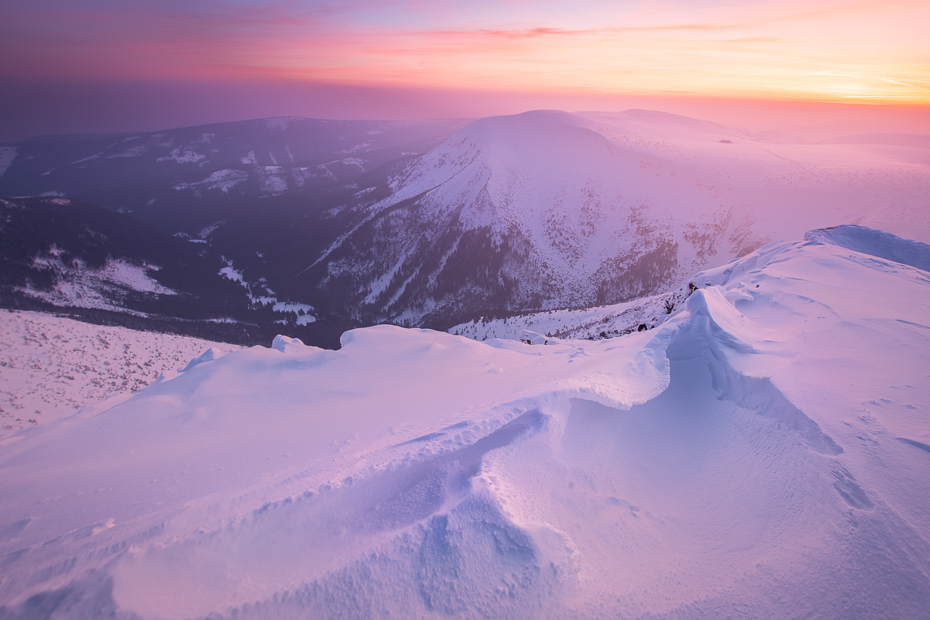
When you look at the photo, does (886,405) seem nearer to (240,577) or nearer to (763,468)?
(763,468)

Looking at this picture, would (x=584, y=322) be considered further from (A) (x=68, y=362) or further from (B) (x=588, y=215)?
(B) (x=588, y=215)

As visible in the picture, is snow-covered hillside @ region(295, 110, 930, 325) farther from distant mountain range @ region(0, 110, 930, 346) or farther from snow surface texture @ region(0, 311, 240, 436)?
snow surface texture @ region(0, 311, 240, 436)

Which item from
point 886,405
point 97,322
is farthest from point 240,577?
point 97,322

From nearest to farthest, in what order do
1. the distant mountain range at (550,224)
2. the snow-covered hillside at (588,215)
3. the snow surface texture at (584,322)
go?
the snow surface texture at (584,322)
the snow-covered hillside at (588,215)
the distant mountain range at (550,224)

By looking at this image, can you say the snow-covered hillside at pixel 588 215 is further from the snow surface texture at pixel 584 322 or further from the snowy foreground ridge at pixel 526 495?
the snowy foreground ridge at pixel 526 495

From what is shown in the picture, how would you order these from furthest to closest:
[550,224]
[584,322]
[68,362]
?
[550,224] → [68,362] → [584,322]

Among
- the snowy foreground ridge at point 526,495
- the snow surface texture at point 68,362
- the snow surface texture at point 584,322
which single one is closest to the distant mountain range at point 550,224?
the snow surface texture at point 584,322

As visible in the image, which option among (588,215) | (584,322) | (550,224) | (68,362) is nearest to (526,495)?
(584,322)
